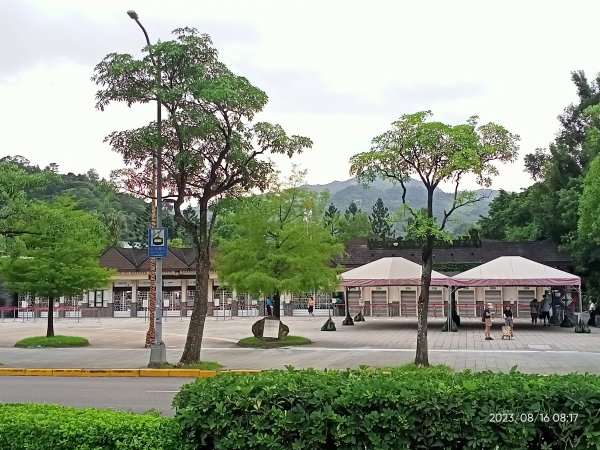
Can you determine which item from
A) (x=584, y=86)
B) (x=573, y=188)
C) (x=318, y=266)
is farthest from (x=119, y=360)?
(x=584, y=86)

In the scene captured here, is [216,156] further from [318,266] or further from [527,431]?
[527,431]

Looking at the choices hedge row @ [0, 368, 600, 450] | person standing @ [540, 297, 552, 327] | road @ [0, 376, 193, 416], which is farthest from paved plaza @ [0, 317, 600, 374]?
hedge row @ [0, 368, 600, 450]

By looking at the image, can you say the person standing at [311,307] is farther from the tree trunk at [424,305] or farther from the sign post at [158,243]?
the tree trunk at [424,305]

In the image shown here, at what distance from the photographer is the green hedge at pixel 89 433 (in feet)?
18.6

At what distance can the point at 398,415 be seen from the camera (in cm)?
520

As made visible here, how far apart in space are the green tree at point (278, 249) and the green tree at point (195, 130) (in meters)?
6.62

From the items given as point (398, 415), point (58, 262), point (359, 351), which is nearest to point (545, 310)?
point (359, 351)

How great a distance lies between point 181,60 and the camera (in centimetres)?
1789

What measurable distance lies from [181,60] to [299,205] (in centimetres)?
1091

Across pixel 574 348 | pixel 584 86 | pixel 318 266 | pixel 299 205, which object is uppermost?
pixel 584 86

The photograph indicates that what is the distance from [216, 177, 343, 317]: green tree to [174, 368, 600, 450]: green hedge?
19.7m

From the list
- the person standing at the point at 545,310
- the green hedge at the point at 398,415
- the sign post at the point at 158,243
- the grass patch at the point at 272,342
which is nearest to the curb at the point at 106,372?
the sign post at the point at 158,243

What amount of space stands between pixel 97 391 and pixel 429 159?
33.2ft

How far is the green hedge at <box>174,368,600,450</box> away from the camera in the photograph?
5129 mm
